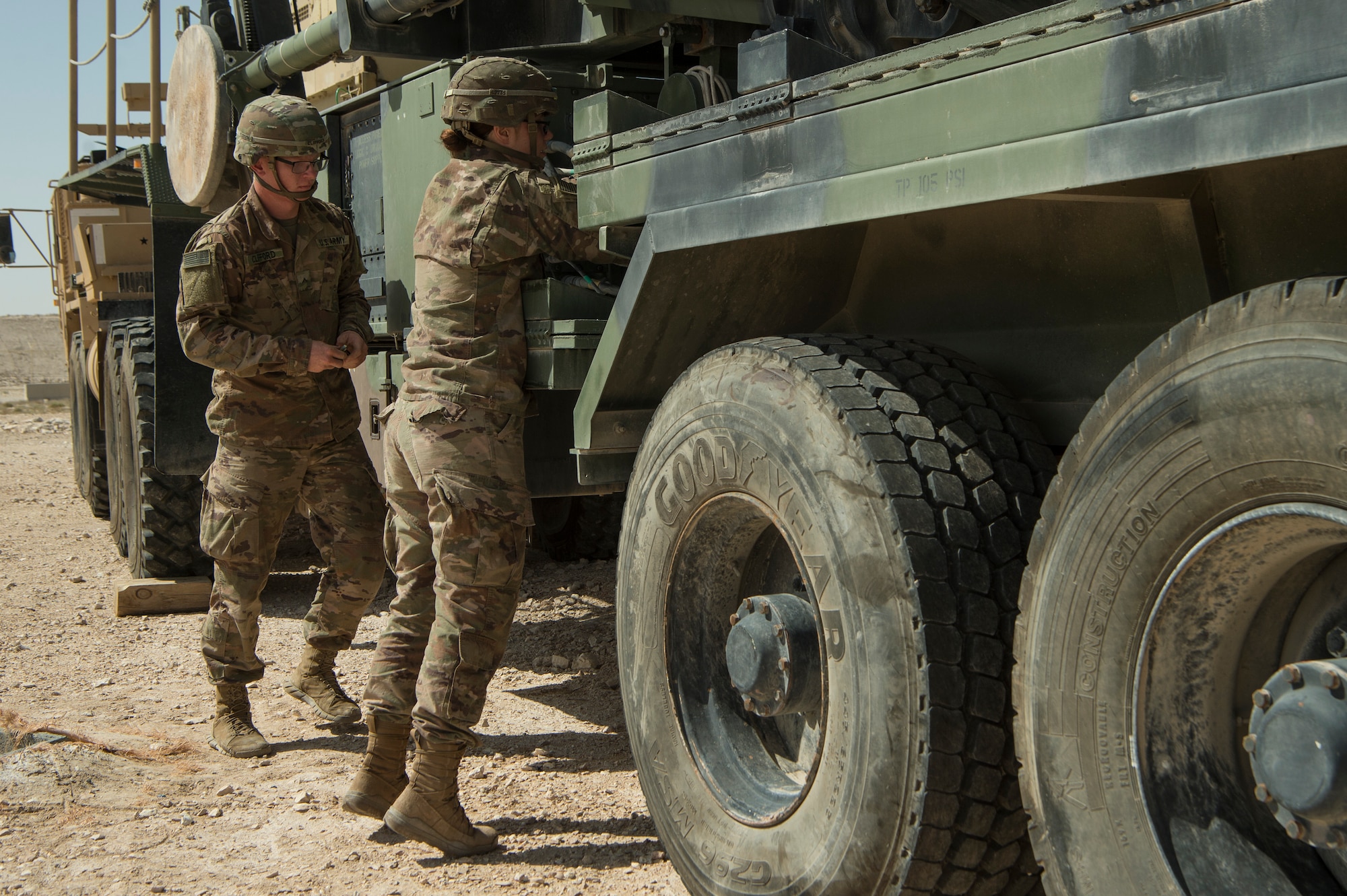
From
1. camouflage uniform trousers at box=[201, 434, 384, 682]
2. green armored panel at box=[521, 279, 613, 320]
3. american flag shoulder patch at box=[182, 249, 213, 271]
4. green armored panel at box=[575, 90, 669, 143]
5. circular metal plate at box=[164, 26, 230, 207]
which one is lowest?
camouflage uniform trousers at box=[201, 434, 384, 682]

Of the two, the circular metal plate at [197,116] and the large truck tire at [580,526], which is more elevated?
the circular metal plate at [197,116]

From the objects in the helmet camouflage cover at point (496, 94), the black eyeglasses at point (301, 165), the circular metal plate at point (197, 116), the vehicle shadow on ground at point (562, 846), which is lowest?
the vehicle shadow on ground at point (562, 846)

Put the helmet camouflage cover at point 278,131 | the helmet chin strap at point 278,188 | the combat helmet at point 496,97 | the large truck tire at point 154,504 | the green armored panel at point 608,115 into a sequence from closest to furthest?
the green armored panel at point 608,115 → the combat helmet at point 496,97 → the helmet camouflage cover at point 278,131 → the helmet chin strap at point 278,188 → the large truck tire at point 154,504

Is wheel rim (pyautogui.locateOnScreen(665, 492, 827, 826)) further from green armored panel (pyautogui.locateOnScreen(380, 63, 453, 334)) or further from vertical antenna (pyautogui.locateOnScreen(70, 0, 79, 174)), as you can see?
vertical antenna (pyautogui.locateOnScreen(70, 0, 79, 174))

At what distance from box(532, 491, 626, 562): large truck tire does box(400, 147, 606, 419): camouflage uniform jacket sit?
11.3 feet

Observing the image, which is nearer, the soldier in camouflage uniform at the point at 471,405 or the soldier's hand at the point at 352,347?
the soldier in camouflage uniform at the point at 471,405

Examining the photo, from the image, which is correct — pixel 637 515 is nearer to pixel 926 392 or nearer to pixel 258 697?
pixel 926 392

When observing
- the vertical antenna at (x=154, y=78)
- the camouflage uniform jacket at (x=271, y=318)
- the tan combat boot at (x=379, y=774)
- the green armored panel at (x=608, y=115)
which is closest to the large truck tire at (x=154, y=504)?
the vertical antenna at (x=154, y=78)

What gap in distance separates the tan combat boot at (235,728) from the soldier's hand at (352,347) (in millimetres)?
1091

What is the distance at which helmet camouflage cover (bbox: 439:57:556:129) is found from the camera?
3.40 m

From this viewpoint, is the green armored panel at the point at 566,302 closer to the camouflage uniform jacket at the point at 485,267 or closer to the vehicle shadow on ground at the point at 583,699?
the camouflage uniform jacket at the point at 485,267

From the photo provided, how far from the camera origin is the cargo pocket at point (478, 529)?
332 centimetres

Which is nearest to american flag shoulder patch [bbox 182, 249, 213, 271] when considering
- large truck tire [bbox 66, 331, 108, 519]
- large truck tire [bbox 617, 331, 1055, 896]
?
large truck tire [bbox 617, 331, 1055, 896]

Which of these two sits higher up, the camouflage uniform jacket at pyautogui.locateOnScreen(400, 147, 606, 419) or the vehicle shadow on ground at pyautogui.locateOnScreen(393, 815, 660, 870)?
the camouflage uniform jacket at pyautogui.locateOnScreen(400, 147, 606, 419)
